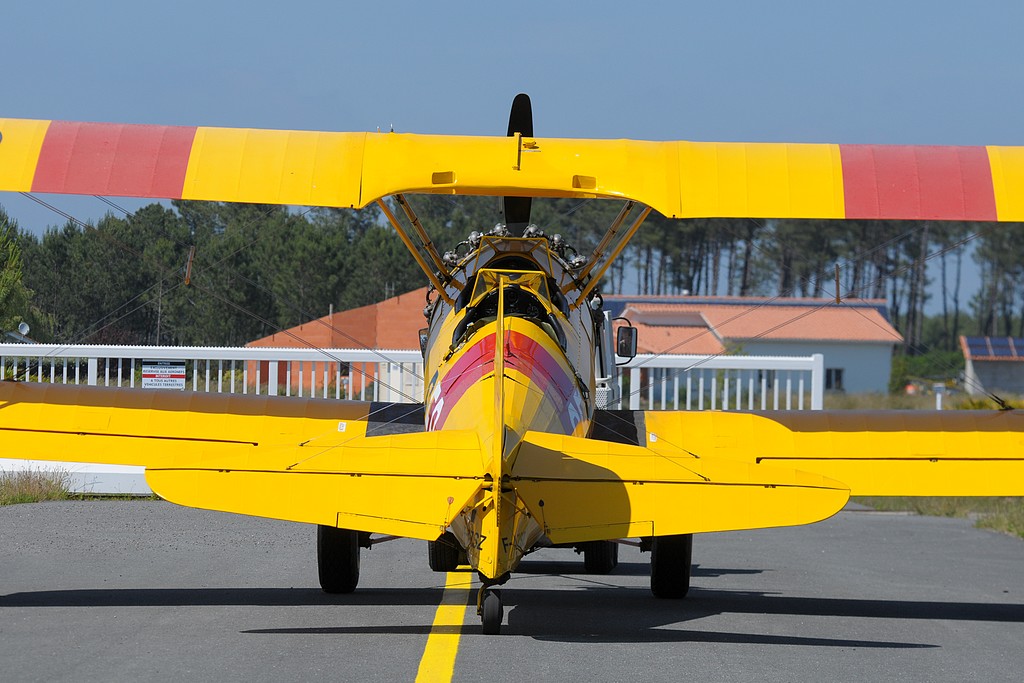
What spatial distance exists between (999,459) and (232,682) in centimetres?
546

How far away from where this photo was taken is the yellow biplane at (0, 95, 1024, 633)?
20.7 feet

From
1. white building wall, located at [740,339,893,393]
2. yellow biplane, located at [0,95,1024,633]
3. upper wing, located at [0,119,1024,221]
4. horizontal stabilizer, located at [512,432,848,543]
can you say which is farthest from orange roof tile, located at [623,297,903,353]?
horizontal stabilizer, located at [512,432,848,543]

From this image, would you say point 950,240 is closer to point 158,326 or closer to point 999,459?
point 158,326

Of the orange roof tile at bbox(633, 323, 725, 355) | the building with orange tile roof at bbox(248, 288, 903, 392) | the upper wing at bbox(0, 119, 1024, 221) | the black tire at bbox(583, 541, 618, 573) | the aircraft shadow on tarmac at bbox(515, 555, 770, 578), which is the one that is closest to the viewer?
the upper wing at bbox(0, 119, 1024, 221)

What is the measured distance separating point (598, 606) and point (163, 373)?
9922 millimetres

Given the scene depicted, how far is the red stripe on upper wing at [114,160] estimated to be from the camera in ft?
27.2

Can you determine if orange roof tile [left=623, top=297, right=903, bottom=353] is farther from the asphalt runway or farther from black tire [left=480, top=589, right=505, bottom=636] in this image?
black tire [left=480, top=589, right=505, bottom=636]

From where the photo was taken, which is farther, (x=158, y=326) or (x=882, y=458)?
(x=158, y=326)

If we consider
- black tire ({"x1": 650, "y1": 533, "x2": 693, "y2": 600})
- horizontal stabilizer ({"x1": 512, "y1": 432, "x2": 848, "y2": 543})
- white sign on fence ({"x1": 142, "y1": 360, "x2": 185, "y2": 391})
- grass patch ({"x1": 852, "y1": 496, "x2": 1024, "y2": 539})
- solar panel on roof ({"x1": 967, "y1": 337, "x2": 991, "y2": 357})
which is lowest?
grass patch ({"x1": 852, "y1": 496, "x2": 1024, "y2": 539})

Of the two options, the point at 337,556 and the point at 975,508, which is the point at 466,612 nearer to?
the point at 337,556

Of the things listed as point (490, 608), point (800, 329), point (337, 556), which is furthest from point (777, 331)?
point (490, 608)

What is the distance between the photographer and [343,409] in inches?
365

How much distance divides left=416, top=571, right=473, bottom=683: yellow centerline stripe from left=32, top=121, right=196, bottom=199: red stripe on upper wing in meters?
3.03

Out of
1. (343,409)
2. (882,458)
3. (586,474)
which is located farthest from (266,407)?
(882,458)
